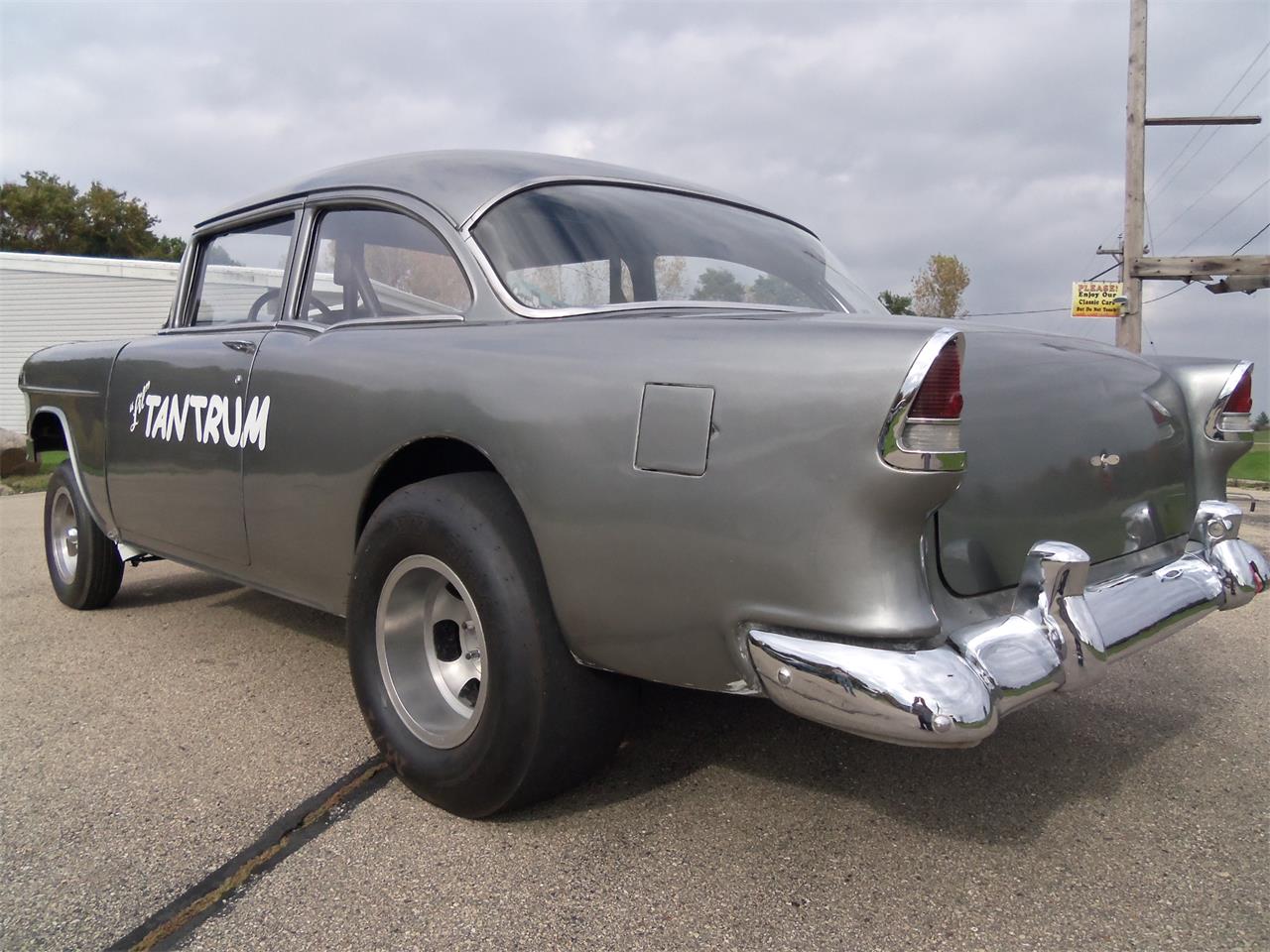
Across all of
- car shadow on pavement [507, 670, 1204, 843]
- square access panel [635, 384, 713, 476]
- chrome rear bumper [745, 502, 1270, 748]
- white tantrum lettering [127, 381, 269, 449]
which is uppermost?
square access panel [635, 384, 713, 476]

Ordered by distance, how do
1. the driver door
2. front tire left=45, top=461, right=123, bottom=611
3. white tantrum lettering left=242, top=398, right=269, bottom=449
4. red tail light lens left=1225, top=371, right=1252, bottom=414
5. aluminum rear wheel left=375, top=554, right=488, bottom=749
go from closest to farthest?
aluminum rear wheel left=375, top=554, right=488, bottom=749, red tail light lens left=1225, top=371, right=1252, bottom=414, white tantrum lettering left=242, top=398, right=269, bottom=449, the driver door, front tire left=45, top=461, right=123, bottom=611

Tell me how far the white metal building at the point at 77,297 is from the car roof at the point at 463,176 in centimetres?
1969

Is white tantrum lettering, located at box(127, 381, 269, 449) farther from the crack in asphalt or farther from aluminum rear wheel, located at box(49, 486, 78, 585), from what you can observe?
aluminum rear wheel, located at box(49, 486, 78, 585)

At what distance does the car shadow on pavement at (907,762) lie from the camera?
8.09 ft

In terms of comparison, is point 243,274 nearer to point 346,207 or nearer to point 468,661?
point 346,207

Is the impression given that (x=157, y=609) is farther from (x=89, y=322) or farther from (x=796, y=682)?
(x=89, y=322)

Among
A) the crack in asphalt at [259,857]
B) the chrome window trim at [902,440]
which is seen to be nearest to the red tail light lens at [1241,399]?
the chrome window trim at [902,440]

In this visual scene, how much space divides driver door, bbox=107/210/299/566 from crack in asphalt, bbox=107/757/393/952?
979mm

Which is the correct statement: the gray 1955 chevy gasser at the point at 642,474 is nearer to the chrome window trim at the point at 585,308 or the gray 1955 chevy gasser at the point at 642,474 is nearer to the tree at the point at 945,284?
the chrome window trim at the point at 585,308

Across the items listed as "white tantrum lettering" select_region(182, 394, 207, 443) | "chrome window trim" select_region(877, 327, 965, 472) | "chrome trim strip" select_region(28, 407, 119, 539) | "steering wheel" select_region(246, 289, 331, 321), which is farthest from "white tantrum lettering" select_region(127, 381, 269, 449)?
"chrome window trim" select_region(877, 327, 965, 472)

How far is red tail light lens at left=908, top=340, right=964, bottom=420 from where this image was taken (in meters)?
1.76

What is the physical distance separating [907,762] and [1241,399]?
4.83ft

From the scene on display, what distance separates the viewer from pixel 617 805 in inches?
97.6

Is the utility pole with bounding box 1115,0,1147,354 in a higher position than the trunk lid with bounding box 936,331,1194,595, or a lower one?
higher
